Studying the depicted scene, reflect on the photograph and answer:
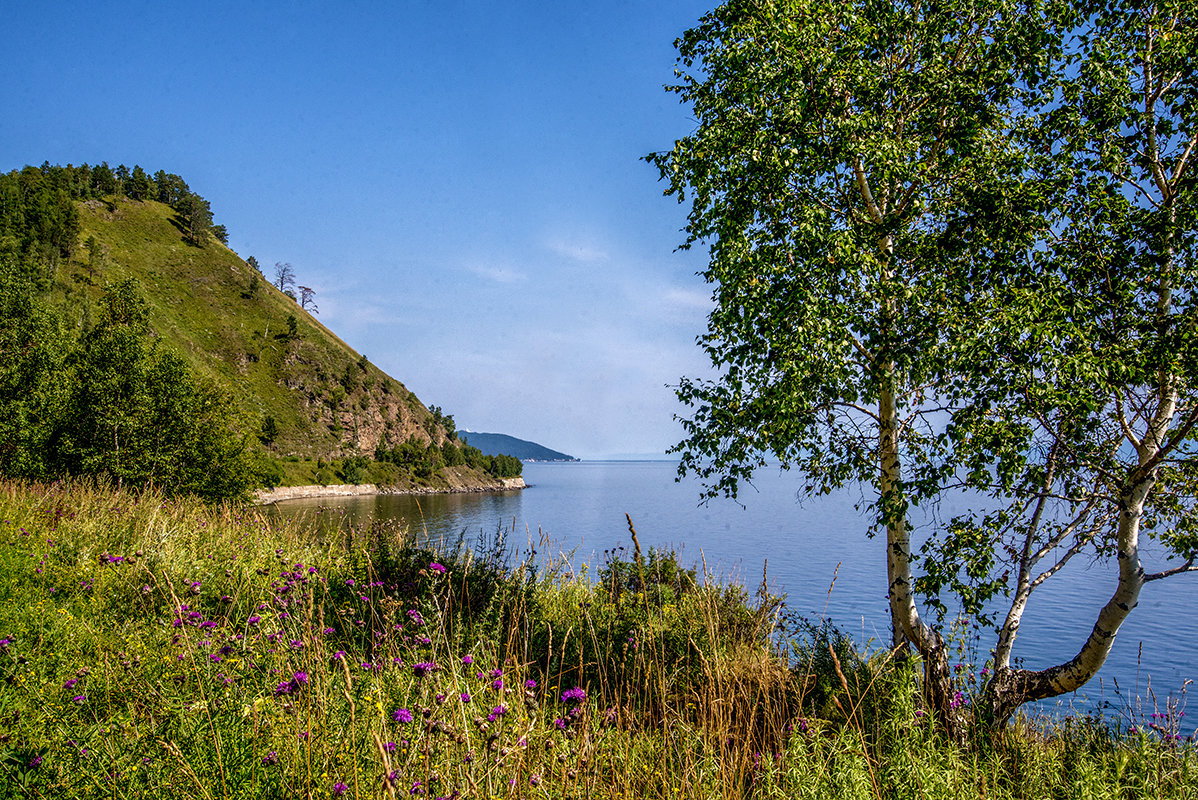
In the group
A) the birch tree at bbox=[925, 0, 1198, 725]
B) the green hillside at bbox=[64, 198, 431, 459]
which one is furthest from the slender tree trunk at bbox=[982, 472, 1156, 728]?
the green hillside at bbox=[64, 198, 431, 459]

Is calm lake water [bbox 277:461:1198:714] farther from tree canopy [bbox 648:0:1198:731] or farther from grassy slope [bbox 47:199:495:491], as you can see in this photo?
grassy slope [bbox 47:199:495:491]

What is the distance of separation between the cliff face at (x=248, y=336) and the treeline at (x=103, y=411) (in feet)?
206

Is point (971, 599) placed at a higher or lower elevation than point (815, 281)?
lower

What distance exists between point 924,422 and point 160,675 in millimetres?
8587

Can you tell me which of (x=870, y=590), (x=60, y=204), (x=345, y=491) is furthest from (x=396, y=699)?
(x=60, y=204)

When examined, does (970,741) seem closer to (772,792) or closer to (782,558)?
(772,792)

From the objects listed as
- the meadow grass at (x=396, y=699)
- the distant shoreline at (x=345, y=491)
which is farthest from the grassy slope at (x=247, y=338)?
the meadow grass at (x=396, y=699)

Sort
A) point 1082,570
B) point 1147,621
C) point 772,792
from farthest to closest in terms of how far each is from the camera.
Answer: point 1082,570 < point 1147,621 < point 772,792

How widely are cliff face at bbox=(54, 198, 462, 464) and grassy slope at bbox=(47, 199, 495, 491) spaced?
20 centimetres

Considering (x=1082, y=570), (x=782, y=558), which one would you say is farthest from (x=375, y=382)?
(x=1082, y=570)

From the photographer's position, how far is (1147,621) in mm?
20469

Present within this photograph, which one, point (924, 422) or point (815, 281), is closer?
point (815, 281)

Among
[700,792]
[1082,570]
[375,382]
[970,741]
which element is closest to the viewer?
[700,792]

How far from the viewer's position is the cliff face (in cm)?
9588
